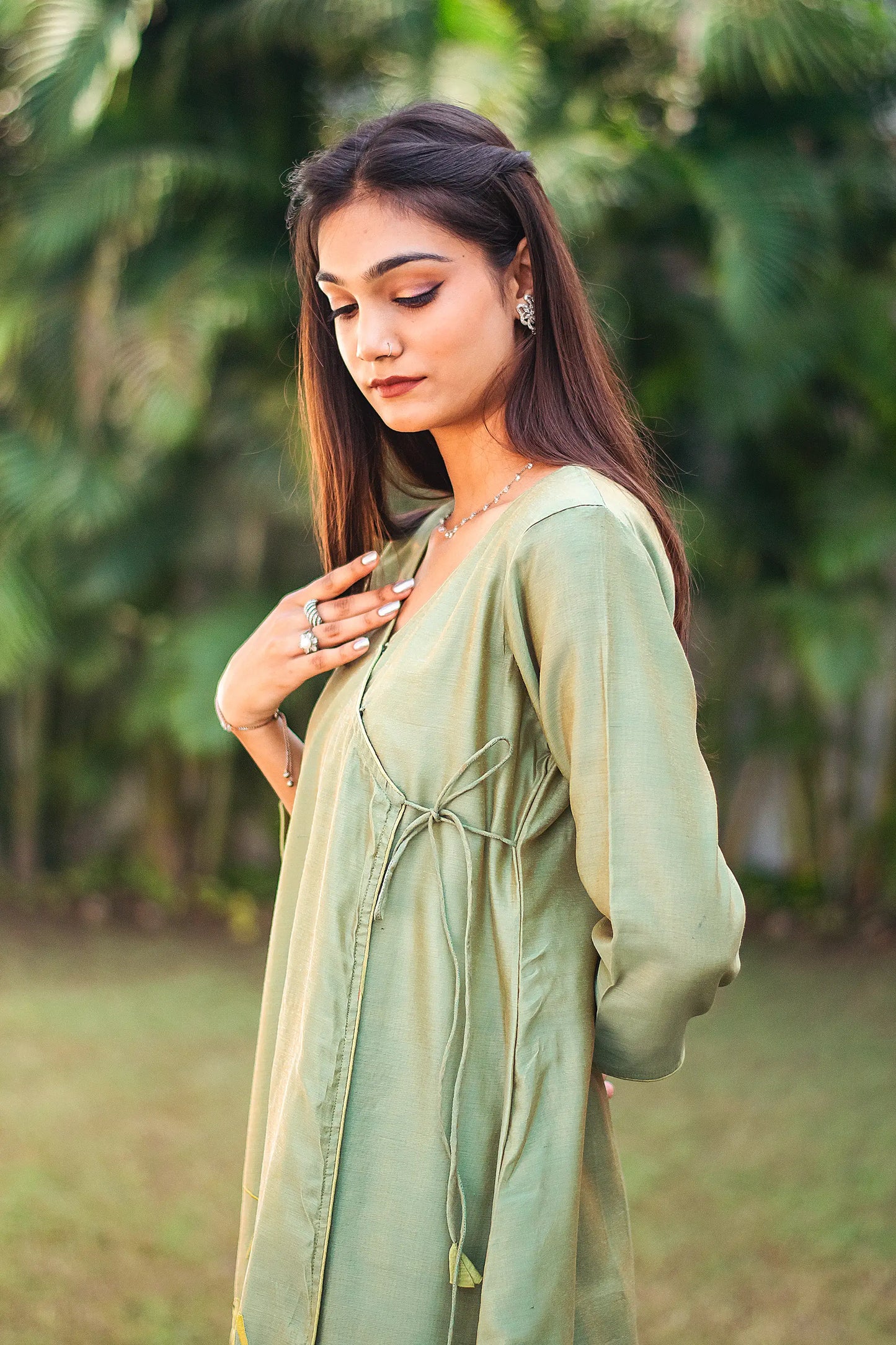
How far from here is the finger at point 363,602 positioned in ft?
4.05

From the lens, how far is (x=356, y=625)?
48.3 inches

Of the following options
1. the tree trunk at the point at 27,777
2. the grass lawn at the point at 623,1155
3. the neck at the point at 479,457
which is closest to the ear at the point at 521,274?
the neck at the point at 479,457

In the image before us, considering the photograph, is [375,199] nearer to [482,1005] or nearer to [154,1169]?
[482,1005]

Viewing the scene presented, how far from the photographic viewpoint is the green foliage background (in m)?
3.94

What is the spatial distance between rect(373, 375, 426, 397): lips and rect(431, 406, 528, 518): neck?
6 cm

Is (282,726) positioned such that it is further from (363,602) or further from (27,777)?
(27,777)

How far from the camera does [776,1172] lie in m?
2.94

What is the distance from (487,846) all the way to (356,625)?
11.2 inches

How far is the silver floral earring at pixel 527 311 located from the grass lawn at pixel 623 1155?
1.94m

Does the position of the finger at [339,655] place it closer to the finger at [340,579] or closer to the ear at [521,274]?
the finger at [340,579]

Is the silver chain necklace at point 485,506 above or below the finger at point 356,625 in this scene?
above

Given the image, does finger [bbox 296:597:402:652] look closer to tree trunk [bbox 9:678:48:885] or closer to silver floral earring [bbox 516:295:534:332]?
silver floral earring [bbox 516:295:534:332]

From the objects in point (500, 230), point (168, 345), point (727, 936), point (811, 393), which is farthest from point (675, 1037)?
point (811, 393)

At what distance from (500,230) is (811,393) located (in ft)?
12.4
